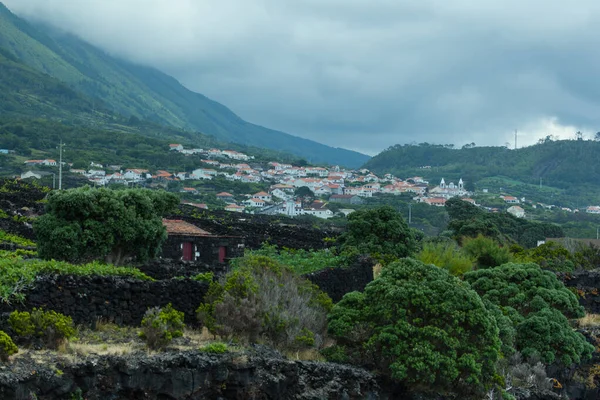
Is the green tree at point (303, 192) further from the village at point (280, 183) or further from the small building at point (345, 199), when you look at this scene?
the small building at point (345, 199)

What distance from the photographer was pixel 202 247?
1103 inches

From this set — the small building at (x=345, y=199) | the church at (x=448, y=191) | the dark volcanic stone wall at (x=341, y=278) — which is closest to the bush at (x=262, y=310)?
the dark volcanic stone wall at (x=341, y=278)

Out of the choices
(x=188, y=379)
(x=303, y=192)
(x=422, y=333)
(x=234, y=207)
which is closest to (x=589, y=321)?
(x=422, y=333)

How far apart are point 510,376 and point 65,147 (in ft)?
373

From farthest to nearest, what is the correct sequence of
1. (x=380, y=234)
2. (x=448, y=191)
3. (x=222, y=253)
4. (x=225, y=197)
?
(x=448, y=191) < (x=225, y=197) < (x=380, y=234) < (x=222, y=253)

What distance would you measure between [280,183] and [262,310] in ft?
444

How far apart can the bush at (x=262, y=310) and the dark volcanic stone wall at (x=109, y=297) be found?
44 cm

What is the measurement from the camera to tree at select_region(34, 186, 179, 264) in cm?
1908

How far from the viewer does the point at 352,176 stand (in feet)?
618

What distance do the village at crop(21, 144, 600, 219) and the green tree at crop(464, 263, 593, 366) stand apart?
65502 millimetres

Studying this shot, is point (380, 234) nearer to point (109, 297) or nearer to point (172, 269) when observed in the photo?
point (172, 269)

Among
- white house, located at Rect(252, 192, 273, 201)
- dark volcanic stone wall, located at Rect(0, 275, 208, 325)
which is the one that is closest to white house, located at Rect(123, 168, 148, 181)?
white house, located at Rect(252, 192, 273, 201)

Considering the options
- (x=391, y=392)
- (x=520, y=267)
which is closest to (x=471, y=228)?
(x=520, y=267)

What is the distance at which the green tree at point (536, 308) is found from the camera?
68.3 feet
